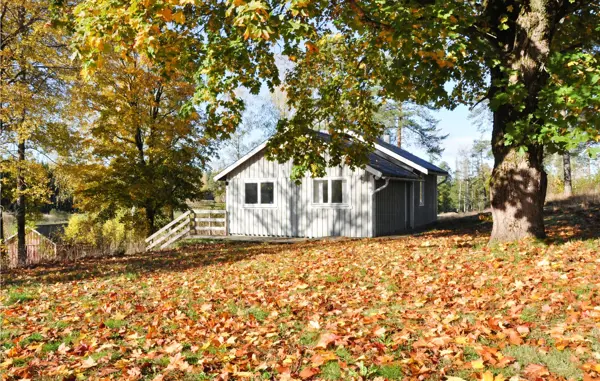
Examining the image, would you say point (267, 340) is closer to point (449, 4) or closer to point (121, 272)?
point (449, 4)

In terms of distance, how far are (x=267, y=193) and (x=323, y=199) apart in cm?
316

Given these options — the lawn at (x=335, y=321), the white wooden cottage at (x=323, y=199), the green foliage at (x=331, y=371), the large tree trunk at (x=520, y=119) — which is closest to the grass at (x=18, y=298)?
the lawn at (x=335, y=321)

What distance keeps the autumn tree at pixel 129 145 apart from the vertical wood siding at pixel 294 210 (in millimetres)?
3245

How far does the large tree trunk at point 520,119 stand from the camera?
396 inches

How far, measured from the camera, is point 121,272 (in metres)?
12.5

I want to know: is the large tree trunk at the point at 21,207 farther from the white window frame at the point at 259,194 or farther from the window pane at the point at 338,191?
the window pane at the point at 338,191

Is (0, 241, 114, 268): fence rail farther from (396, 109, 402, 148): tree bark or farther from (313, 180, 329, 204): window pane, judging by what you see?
(396, 109, 402, 148): tree bark

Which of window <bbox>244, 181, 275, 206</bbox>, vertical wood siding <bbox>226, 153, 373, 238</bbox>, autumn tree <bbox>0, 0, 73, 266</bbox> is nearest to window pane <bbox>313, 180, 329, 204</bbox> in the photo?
vertical wood siding <bbox>226, 153, 373, 238</bbox>

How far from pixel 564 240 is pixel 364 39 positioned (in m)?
7.99

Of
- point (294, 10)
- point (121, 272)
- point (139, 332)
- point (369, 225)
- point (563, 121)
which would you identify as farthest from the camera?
point (369, 225)

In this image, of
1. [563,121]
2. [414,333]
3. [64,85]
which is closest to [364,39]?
[563,121]

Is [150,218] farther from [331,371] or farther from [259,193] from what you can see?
[331,371]

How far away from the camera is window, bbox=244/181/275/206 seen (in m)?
22.3

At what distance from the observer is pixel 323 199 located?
2091cm
